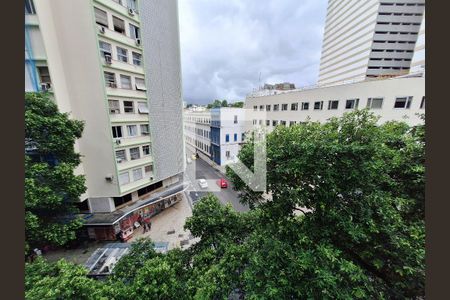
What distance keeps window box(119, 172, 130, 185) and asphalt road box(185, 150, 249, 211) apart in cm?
950

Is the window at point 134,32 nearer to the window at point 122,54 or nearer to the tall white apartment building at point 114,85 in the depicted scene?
the tall white apartment building at point 114,85

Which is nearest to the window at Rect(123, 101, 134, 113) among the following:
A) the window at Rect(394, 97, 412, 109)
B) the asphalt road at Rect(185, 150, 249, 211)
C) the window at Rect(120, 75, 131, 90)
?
the window at Rect(120, 75, 131, 90)

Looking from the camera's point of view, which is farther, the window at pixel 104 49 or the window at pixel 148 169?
the window at pixel 148 169

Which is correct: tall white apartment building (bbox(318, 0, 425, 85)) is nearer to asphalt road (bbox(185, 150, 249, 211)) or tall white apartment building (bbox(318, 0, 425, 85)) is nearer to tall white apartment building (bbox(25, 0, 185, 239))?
asphalt road (bbox(185, 150, 249, 211))

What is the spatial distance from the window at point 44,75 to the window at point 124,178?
26.1 ft

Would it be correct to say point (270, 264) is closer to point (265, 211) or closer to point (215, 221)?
point (265, 211)

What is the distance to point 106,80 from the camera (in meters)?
12.7

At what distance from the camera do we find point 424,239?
18.1ft

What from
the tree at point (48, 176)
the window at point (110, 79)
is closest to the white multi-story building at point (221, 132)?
the window at point (110, 79)

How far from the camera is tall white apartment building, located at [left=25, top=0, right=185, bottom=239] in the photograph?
11.1 metres

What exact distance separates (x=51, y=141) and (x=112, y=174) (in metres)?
5.62

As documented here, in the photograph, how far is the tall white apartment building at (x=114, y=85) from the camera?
11.1 meters

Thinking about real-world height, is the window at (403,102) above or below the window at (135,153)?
above

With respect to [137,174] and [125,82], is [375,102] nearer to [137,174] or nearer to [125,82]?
[125,82]
